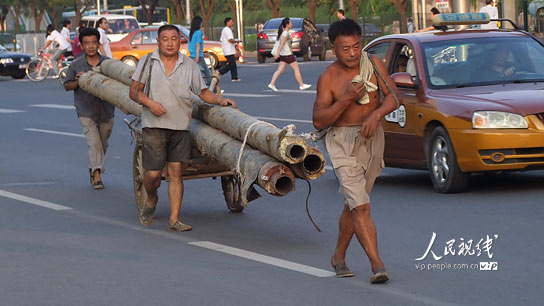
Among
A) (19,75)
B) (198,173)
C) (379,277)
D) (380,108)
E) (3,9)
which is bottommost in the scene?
(19,75)

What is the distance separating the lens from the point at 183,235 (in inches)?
373

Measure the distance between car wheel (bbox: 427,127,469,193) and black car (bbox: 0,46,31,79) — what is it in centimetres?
3086

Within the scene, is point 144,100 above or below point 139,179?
above

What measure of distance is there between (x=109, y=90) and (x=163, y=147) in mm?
2188

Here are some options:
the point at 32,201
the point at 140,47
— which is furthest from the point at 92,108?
the point at 140,47

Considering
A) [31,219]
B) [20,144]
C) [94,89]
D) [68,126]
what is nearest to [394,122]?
[94,89]

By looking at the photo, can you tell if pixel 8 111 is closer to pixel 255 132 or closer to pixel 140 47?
pixel 140 47

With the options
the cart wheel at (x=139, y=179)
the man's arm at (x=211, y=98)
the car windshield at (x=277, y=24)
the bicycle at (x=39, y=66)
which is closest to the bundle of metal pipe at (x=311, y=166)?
the man's arm at (x=211, y=98)

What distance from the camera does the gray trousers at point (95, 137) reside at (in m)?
12.5

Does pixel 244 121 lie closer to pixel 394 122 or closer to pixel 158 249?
pixel 158 249

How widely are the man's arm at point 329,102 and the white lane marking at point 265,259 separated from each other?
991mm

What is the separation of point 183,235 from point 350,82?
9.05 feet

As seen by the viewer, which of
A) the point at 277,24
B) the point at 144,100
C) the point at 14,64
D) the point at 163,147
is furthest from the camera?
the point at 277,24

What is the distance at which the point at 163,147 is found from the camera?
376 inches
